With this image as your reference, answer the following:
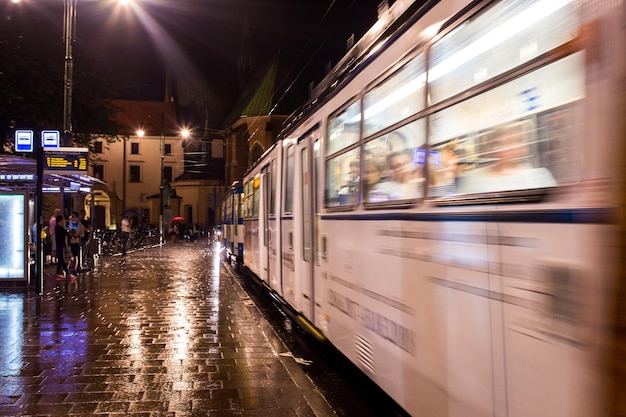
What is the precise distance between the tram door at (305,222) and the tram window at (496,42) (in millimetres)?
3671

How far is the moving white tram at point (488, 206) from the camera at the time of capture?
232 cm

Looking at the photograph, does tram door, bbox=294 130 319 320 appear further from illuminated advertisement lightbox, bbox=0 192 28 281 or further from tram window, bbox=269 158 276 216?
illuminated advertisement lightbox, bbox=0 192 28 281

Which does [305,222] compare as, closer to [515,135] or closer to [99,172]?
[515,135]

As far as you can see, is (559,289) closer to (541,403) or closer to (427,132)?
(541,403)

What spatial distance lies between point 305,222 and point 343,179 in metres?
2.22

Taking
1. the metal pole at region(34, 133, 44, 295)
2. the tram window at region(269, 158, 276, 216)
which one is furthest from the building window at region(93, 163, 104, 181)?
the tram window at region(269, 158, 276, 216)

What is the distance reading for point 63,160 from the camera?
12797 millimetres

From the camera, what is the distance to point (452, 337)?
11.4 feet

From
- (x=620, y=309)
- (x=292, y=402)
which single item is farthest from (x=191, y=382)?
(x=620, y=309)

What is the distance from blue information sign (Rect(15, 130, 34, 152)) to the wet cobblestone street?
155 inches

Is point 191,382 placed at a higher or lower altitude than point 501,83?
lower

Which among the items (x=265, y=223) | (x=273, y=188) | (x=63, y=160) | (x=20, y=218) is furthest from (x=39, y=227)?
(x=273, y=188)

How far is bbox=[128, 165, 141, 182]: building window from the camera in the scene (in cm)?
6284

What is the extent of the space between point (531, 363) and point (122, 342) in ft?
21.4
